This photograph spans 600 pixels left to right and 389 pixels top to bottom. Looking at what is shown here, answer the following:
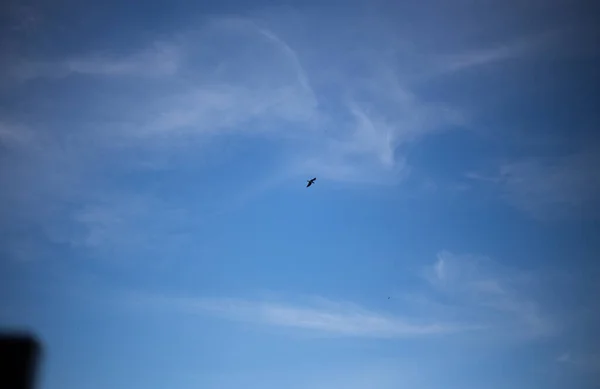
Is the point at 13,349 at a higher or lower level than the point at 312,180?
lower

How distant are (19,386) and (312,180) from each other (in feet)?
243

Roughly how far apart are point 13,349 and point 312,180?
73.9 metres

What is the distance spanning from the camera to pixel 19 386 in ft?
36.0

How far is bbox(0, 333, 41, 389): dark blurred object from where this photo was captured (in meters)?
10.9

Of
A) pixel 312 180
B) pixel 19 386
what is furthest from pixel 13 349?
pixel 312 180

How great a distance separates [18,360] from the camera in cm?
1109

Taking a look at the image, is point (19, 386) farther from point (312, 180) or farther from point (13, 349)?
point (312, 180)

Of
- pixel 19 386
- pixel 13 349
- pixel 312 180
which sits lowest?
pixel 19 386

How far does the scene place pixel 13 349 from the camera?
36.2 ft

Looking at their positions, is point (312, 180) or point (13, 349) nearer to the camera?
point (13, 349)

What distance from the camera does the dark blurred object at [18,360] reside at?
1093 cm

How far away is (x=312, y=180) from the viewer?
84.1 metres

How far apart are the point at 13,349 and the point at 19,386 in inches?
34.2

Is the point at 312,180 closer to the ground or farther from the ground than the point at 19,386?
farther from the ground
